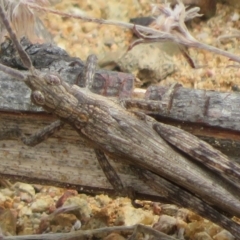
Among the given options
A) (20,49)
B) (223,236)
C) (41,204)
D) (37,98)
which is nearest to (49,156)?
(37,98)

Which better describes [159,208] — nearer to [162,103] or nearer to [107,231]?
[107,231]

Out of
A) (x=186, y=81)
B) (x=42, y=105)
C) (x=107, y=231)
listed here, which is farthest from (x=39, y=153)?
(x=186, y=81)

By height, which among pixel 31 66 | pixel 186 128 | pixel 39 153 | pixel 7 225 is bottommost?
Result: pixel 7 225

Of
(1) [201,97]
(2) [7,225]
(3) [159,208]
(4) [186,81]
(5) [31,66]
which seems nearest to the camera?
(1) [201,97]

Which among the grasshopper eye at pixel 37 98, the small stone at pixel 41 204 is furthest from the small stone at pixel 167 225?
the grasshopper eye at pixel 37 98

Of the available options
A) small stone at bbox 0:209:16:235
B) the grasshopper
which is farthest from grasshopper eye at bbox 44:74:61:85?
small stone at bbox 0:209:16:235

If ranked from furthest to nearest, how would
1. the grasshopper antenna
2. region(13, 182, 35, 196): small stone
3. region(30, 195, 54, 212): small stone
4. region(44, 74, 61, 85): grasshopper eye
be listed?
1. region(13, 182, 35, 196): small stone
2. region(30, 195, 54, 212): small stone
3. region(44, 74, 61, 85): grasshopper eye
4. the grasshopper antenna

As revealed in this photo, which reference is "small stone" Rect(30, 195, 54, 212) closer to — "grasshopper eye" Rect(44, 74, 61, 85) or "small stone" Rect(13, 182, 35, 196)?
"small stone" Rect(13, 182, 35, 196)

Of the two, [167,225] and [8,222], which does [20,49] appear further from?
[167,225]
